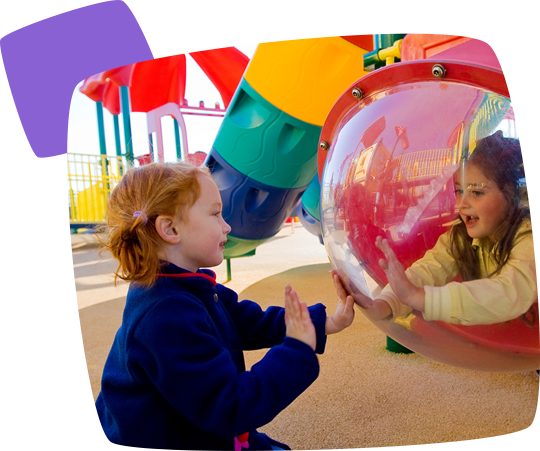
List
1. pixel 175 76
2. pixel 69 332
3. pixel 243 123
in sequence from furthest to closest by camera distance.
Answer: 1. pixel 175 76
2. pixel 69 332
3. pixel 243 123

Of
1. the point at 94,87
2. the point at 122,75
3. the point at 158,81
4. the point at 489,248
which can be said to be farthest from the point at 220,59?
the point at 489,248

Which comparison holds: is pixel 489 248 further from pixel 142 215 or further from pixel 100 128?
pixel 100 128

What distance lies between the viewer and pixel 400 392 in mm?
1421

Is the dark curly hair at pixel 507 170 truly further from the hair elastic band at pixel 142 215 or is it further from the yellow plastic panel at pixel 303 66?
the yellow plastic panel at pixel 303 66

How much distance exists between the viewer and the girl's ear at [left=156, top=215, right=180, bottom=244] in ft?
2.90

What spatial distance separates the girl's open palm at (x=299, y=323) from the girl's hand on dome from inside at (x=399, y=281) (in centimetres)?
17

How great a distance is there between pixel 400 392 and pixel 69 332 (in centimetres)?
176

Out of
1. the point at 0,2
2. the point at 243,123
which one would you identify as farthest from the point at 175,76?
the point at 0,2

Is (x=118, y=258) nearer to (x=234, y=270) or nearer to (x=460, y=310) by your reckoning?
(x=460, y=310)

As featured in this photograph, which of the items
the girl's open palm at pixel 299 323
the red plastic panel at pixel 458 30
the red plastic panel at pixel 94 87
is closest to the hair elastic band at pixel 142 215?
the girl's open palm at pixel 299 323

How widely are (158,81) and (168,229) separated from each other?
6.93 metres

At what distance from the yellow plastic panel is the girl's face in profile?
141 cm

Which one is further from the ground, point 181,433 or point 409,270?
point 409,270

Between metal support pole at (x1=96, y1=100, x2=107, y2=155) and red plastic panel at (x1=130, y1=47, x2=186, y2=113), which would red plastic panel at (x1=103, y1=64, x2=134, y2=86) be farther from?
metal support pole at (x1=96, y1=100, x2=107, y2=155)
